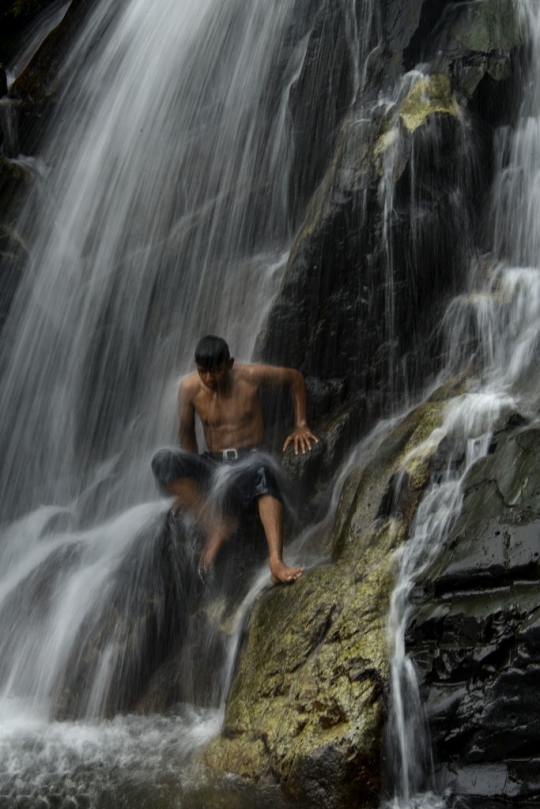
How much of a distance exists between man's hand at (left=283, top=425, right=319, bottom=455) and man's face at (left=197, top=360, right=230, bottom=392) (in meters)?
0.59

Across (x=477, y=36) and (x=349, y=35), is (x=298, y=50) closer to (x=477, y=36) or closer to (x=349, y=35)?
(x=349, y=35)

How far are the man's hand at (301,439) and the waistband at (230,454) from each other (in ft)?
0.93

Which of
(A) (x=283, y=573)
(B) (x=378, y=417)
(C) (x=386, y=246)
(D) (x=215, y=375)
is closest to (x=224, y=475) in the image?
(D) (x=215, y=375)

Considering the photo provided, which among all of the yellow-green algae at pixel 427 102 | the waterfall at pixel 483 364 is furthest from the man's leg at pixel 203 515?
the yellow-green algae at pixel 427 102

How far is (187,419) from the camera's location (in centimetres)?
604

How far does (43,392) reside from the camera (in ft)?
26.5

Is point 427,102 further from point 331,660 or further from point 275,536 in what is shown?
point 331,660

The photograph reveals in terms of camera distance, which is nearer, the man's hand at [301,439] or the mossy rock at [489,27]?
the man's hand at [301,439]

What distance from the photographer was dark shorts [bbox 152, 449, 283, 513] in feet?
17.8

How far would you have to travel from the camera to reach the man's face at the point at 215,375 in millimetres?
5723

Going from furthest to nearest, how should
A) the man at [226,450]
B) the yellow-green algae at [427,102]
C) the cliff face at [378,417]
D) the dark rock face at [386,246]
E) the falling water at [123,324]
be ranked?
the yellow-green algae at [427,102] → the dark rock face at [386,246] → the man at [226,450] → the falling water at [123,324] → the cliff face at [378,417]

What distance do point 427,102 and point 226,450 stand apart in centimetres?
327

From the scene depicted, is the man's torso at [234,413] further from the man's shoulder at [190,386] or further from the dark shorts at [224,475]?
the dark shorts at [224,475]

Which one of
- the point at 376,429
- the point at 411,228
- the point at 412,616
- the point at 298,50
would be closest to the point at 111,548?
the point at 376,429
